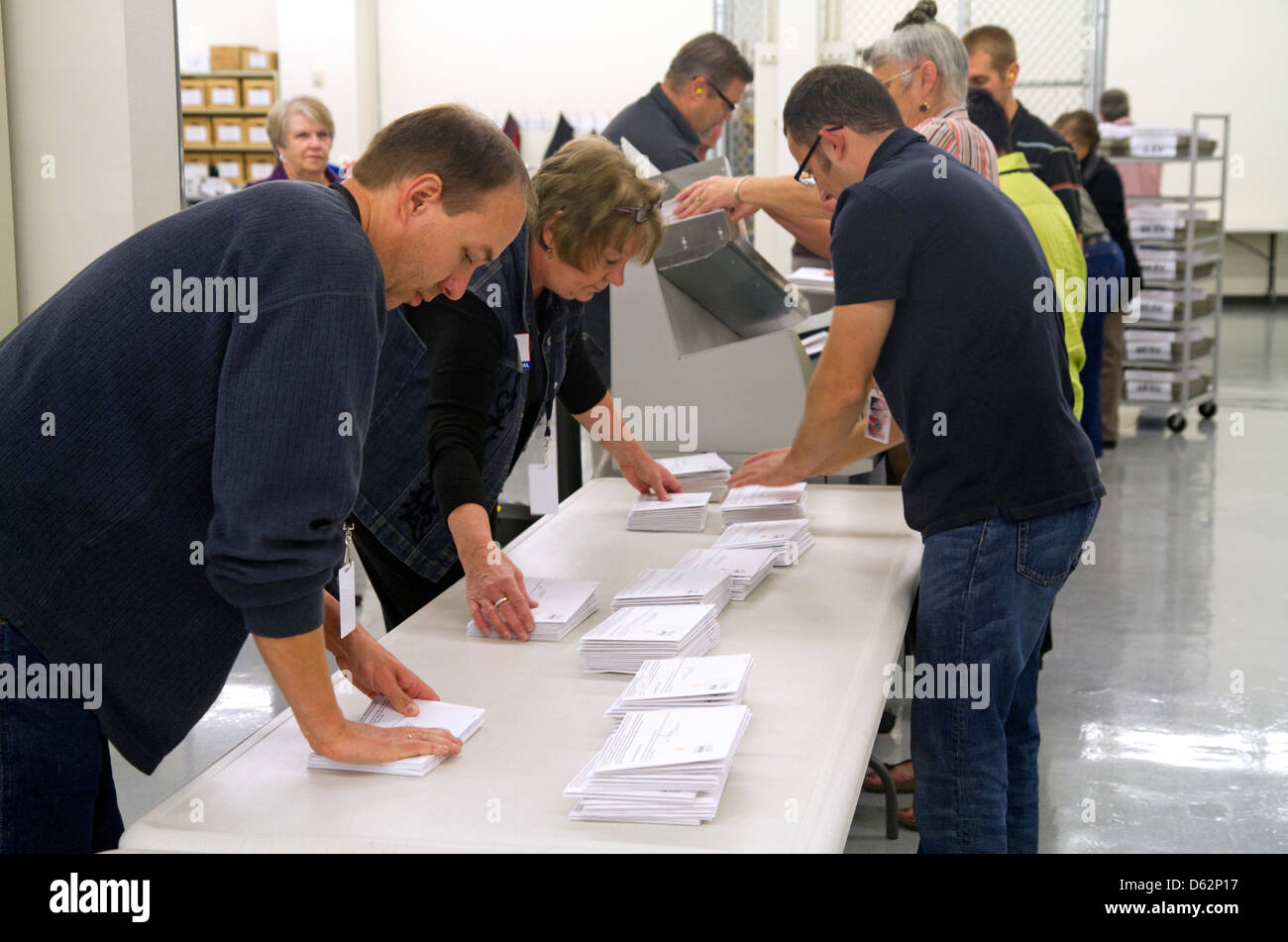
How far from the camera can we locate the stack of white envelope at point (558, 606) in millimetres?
2102

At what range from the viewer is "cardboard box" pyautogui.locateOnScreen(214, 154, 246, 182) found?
10.8 metres

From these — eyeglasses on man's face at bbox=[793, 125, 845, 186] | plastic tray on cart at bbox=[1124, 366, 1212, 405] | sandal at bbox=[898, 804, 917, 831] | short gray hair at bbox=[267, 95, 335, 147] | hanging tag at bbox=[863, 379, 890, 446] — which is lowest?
sandal at bbox=[898, 804, 917, 831]

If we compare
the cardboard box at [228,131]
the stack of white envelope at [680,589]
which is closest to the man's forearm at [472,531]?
the stack of white envelope at [680,589]

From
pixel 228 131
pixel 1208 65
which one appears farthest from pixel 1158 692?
pixel 1208 65

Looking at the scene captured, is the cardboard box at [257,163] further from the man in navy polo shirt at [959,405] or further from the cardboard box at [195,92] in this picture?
the man in navy polo shirt at [959,405]

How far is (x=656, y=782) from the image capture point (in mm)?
1465

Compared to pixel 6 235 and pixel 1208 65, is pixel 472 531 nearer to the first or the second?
pixel 6 235

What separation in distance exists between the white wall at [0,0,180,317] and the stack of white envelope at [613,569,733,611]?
6.32ft

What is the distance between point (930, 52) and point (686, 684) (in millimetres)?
1826

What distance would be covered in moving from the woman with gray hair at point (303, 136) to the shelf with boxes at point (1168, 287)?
5.18 meters

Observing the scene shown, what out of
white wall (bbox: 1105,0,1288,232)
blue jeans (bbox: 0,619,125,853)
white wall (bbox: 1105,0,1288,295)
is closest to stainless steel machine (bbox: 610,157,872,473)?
blue jeans (bbox: 0,619,125,853)

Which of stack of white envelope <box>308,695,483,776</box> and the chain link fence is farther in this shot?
the chain link fence

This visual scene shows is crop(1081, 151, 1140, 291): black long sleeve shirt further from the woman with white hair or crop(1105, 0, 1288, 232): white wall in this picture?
crop(1105, 0, 1288, 232): white wall
